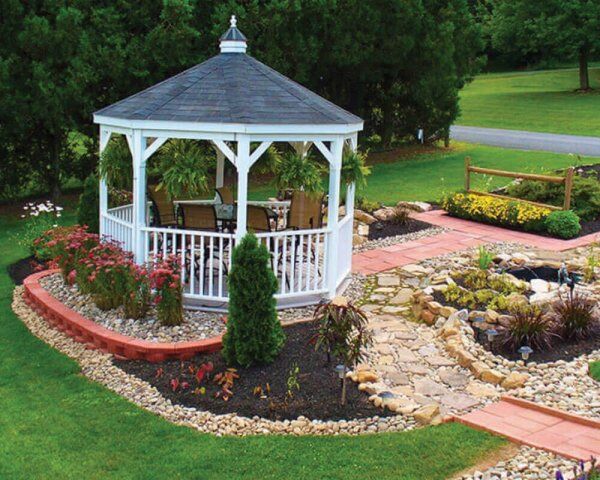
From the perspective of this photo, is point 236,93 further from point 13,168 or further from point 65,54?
point 13,168

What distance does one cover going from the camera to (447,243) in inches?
489

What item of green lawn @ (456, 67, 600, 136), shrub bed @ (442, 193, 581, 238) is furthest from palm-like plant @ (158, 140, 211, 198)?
green lawn @ (456, 67, 600, 136)

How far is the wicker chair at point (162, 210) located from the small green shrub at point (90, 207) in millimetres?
1282

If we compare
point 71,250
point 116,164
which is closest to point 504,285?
point 116,164

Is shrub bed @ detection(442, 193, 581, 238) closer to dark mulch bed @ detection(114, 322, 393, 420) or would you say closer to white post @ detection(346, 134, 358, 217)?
white post @ detection(346, 134, 358, 217)

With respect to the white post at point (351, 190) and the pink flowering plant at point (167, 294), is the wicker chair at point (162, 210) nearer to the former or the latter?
the pink flowering plant at point (167, 294)

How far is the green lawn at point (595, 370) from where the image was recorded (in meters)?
6.84

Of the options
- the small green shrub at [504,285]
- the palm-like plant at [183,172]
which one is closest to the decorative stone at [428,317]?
the small green shrub at [504,285]

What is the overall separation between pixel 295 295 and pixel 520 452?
3.93m

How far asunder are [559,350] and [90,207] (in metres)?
6.94

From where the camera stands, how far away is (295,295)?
895cm

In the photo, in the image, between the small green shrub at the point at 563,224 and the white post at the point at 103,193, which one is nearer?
the white post at the point at 103,193

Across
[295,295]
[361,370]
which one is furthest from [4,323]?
[361,370]

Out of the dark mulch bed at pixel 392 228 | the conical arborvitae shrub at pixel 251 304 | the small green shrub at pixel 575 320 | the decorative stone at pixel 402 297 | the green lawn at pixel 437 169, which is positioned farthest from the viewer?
the green lawn at pixel 437 169
